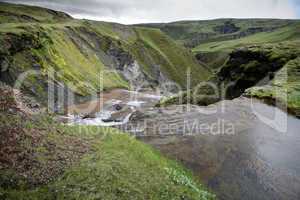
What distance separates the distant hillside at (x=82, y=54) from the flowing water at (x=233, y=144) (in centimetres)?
2961

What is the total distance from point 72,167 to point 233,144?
607 inches

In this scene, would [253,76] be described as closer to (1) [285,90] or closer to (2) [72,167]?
(1) [285,90]

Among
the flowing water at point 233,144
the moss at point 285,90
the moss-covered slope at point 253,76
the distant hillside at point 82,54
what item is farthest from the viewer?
the distant hillside at point 82,54

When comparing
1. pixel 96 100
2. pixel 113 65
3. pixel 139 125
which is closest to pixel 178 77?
pixel 113 65

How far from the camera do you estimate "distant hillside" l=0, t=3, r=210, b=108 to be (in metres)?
52.3

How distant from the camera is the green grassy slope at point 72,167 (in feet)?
41.5

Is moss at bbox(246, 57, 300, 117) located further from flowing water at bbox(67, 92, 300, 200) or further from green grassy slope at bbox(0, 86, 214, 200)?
green grassy slope at bbox(0, 86, 214, 200)

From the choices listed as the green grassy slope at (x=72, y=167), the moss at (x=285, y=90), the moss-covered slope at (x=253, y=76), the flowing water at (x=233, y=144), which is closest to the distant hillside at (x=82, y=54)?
the moss-covered slope at (x=253, y=76)

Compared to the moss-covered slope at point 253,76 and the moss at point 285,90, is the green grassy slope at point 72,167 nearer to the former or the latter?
the moss at point 285,90

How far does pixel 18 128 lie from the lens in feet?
54.0

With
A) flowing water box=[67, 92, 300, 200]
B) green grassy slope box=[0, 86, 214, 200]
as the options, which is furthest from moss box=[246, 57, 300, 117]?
green grassy slope box=[0, 86, 214, 200]

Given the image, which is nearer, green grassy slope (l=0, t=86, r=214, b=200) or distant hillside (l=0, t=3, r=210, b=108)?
green grassy slope (l=0, t=86, r=214, b=200)

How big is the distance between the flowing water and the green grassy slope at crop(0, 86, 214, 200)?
2.93 meters

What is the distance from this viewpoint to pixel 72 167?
1445cm
